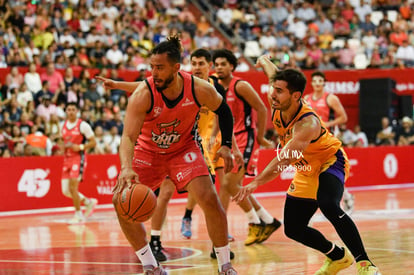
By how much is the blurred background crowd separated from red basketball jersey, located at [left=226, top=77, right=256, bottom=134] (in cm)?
206

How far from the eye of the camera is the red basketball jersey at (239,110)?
10047 millimetres

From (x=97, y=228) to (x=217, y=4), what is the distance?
15167 millimetres

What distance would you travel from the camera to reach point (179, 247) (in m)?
9.84

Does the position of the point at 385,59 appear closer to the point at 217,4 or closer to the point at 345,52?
the point at 345,52

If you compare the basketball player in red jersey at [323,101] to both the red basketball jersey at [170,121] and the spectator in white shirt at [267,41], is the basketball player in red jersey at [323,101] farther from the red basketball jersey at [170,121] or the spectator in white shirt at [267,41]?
the spectator in white shirt at [267,41]

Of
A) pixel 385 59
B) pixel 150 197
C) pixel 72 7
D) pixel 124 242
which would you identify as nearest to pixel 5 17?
pixel 72 7

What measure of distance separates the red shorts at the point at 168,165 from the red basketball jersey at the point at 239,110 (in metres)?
2.82

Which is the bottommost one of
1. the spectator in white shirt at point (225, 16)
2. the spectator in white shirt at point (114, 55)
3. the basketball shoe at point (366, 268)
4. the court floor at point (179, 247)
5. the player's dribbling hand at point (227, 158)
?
the court floor at point (179, 247)

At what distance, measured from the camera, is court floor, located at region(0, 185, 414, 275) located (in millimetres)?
8164

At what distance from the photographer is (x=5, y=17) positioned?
19312 millimetres

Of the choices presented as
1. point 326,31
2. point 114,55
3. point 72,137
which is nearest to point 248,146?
point 72,137

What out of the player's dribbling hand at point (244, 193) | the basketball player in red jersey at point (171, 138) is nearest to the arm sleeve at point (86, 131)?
the basketball player in red jersey at point (171, 138)

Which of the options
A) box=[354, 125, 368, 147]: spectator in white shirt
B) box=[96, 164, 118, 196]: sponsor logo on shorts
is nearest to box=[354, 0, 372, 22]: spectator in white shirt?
box=[354, 125, 368, 147]: spectator in white shirt

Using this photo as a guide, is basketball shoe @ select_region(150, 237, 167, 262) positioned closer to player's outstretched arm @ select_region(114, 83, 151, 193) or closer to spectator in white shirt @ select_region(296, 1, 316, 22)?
player's outstretched arm @ select_region(114, 83, 151, 193)
